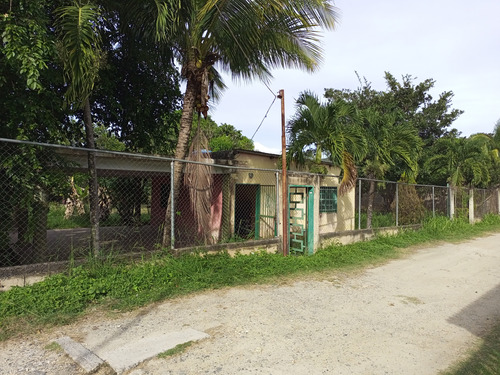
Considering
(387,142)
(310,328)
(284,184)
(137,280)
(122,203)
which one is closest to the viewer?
(310,328)

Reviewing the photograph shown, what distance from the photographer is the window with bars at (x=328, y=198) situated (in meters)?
12.4

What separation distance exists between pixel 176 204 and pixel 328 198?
21.6 feet

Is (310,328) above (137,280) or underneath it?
underneath

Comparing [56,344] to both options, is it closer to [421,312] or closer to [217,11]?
[421,312]

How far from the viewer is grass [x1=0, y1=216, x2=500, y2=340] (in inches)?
162

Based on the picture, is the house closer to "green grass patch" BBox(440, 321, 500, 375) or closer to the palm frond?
the palm frond

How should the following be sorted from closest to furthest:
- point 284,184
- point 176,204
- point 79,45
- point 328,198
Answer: point 79,45
point 284,184
point 176,204
point 328,198

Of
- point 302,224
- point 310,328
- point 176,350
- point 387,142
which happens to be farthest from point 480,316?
point 387,142

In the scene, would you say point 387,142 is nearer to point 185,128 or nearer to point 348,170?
point 348,170

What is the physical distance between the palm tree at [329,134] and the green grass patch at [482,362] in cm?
572

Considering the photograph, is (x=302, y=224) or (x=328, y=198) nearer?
(x=302, y=224)

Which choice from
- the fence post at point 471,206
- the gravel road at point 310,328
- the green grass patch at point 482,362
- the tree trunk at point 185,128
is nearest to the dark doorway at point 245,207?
the tree trunk at point 185,128

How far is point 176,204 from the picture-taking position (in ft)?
25.9

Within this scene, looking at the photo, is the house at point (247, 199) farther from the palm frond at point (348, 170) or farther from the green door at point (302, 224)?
the palm frond at point (348, 170)
